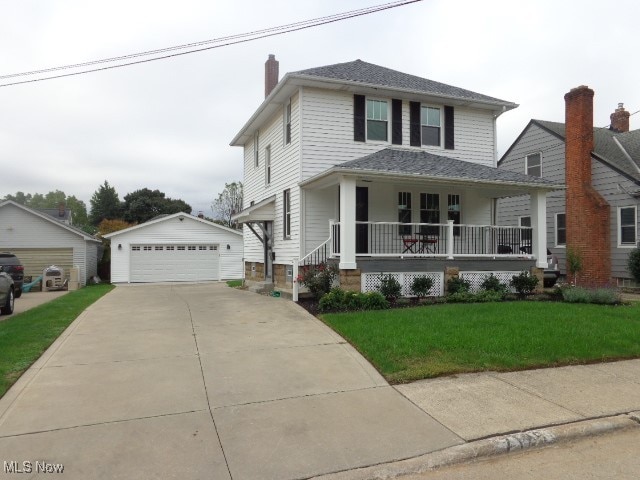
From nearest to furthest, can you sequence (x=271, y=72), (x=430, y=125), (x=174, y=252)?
(x=430, y=125), (x=271, y=72), (x=174, y=252)

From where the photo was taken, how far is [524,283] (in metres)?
12.7

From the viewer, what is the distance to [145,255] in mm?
25953

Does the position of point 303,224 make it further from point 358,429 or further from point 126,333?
point 358,429

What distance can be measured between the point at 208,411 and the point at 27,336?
17.1 ft

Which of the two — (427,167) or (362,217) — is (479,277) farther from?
(362,217)

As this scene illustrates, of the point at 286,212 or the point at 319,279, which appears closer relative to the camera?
the point at 319,279

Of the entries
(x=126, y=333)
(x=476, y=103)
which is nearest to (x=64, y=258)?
(x=126, y=333)

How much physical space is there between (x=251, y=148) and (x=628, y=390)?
54.3 feet

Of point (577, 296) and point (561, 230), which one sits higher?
point (561, 230)

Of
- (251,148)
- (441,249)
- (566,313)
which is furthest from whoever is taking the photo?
(251,148)

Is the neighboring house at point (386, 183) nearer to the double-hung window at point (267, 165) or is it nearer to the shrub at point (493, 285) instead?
the shrub at point (493, 285)

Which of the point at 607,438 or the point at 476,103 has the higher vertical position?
the point at 476,103

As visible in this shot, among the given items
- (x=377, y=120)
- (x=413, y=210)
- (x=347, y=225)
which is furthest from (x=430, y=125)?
(x=347, y=225)

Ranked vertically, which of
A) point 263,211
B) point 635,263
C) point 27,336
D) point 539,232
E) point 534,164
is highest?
point 534,164
